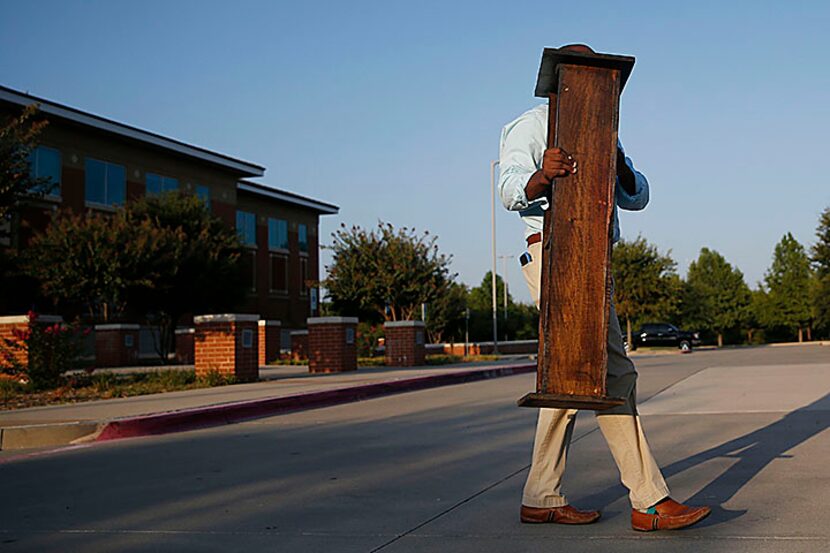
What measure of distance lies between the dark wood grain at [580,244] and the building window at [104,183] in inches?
1411

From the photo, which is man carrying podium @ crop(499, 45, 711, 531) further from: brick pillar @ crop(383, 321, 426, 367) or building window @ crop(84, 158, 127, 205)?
building window @ crop(84, 158, 127, 205)

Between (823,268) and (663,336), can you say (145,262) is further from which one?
(823,268)

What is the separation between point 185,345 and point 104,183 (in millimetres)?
12734

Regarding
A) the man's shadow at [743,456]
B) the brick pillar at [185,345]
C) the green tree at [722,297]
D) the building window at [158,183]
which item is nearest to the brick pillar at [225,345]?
the man's shadow at [743,456]

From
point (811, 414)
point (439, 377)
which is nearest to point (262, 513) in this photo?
point (811, 414)

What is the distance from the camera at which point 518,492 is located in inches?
224

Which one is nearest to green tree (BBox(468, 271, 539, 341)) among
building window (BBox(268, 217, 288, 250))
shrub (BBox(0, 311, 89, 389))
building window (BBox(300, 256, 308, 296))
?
building window (BBox(300, 256, 308, 296))

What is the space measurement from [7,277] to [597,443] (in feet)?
88.7

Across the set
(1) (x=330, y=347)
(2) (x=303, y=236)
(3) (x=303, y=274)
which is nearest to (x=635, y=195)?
(1) (x=330, y=347)

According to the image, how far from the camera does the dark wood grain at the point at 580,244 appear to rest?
394 centimetres

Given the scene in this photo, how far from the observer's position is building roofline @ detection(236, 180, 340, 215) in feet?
160

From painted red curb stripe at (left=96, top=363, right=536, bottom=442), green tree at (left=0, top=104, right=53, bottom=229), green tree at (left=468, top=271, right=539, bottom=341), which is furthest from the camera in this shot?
green tree at (left=468, top=271, right=539, bottom=341)

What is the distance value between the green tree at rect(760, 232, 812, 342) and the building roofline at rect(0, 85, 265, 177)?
4262cm

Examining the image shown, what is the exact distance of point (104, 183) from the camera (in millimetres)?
38031
